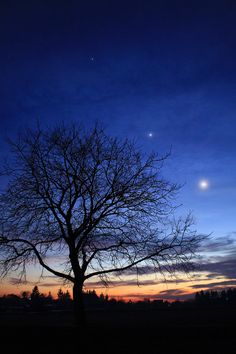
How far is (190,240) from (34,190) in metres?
8.34

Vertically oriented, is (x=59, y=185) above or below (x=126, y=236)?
above

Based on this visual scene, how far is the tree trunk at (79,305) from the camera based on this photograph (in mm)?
16016

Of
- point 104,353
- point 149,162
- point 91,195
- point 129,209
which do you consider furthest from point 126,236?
point 104,353

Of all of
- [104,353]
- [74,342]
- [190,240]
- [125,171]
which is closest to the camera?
[104,353]

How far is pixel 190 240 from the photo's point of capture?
16.1 metres

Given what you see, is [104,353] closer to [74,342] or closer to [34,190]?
[74,342]

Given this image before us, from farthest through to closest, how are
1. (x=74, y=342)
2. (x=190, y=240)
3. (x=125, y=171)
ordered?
(x=125, y=171), (x=190, y=240), (x=74, y=342)

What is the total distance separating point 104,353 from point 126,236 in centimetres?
719

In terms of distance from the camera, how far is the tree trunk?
16.0 meters

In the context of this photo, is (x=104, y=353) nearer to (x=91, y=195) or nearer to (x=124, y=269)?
(x=124, y=269)

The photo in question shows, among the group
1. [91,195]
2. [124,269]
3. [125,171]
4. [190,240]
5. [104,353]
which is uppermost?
[125,171]

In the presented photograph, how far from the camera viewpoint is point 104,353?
961 cm

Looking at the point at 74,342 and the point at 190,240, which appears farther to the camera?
the point at 190,240

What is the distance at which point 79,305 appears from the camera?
53.2ft
